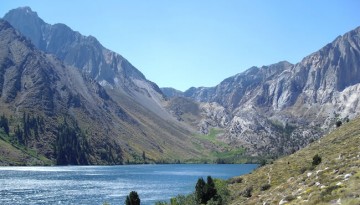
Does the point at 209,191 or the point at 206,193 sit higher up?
the point at 209,191

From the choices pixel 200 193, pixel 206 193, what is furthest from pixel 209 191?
pixel 200 193

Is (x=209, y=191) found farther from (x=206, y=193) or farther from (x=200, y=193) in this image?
(x=200, y=193)

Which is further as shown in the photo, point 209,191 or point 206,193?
point 206,193

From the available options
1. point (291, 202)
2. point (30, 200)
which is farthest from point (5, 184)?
point (291, 202)

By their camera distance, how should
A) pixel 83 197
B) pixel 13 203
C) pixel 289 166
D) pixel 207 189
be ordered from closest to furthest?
pixel 207 189
pixel 289 166
pixel 13 203
pixel 83 197

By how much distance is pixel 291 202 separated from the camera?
105 ft

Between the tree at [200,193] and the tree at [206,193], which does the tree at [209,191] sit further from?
the tree at [200,193]

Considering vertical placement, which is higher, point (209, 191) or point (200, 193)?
point (209, 191)

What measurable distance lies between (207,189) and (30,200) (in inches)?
3183

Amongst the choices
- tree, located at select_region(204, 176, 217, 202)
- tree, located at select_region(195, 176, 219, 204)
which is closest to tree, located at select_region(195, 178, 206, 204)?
tree, located at select_region(195, 176, 219, 204)

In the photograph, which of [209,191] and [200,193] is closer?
[209,191]

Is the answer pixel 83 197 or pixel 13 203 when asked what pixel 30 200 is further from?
pixel 83 197

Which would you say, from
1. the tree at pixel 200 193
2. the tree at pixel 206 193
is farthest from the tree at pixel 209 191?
the tree at pixel 200 193

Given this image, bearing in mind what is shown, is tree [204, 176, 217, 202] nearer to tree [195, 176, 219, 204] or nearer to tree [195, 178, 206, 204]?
tree [195, 176, 219, 204]
